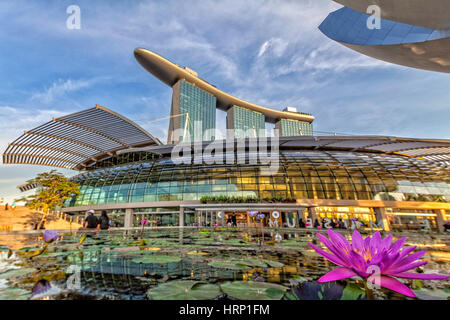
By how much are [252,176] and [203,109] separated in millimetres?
57213

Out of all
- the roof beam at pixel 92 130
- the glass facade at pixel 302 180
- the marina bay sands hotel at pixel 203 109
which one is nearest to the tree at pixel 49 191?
the roof beam at pixel 92 130

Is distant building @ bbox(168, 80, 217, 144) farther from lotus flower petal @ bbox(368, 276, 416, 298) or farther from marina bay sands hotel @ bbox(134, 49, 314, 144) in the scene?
lotus flower petal @ bbox(368, 276, 416, 298)

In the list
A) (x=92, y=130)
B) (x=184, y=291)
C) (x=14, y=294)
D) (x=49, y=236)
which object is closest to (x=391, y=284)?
(x=184, y=291)

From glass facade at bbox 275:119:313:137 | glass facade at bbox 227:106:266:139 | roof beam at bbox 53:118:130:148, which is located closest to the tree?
roof beam at bbox 53:118:130:148

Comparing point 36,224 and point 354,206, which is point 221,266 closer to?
point 36,224

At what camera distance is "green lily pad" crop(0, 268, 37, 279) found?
2.44 m

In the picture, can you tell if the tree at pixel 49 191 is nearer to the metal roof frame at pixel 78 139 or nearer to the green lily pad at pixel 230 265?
the metal roof frame at pixel 78 139

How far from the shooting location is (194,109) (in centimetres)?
7212

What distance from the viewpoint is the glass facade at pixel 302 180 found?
73.6ft

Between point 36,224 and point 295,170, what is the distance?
25.7 metres

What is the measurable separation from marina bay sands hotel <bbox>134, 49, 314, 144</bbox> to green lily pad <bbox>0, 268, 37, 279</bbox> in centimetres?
4691

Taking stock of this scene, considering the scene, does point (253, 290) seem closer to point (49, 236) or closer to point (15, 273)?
point (15, 273)

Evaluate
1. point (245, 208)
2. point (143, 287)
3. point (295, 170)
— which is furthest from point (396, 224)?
point (143, 287)
